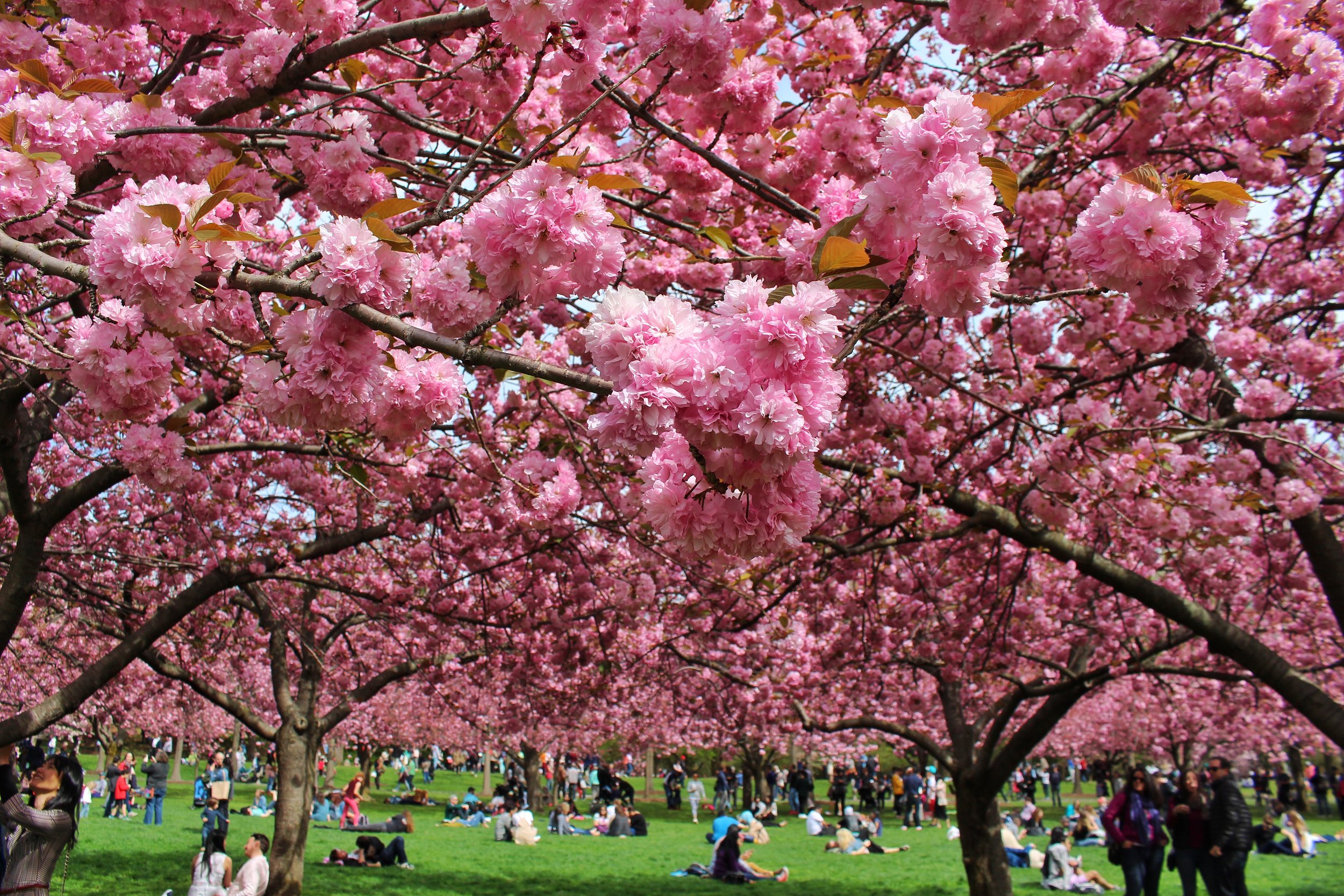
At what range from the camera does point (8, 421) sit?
16.2ft

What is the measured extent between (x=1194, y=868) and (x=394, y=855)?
1131cm

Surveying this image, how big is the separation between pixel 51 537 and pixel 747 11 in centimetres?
833

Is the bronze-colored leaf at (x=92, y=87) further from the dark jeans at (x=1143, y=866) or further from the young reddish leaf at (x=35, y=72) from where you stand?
the dark jeans at (x=1143, y=866)

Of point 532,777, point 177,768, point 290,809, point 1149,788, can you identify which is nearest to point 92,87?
point 290,809

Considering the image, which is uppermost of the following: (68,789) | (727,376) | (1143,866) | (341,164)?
(341,164)

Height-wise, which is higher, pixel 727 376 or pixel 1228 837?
pixel 727 376

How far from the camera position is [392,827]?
18.8 meters

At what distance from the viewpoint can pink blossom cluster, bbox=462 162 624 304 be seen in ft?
6.33

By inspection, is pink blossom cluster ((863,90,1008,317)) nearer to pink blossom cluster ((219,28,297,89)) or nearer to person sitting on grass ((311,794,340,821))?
pink blossom cluster ((219,28,297,89))

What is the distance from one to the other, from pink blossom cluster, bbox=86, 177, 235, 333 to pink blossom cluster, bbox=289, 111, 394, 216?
4.11ft

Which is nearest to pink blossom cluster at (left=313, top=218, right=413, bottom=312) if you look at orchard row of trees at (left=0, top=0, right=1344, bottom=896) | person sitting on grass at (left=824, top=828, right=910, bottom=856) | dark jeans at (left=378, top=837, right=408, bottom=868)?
orchard row of trees at (left=0, top=0, right=1344, bottom=896)

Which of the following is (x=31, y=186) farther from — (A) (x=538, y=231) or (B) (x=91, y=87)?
(A) (x=538, y=231)

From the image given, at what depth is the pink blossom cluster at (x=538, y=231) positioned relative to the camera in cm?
193

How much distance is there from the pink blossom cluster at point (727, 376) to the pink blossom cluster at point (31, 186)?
1.74 meters
